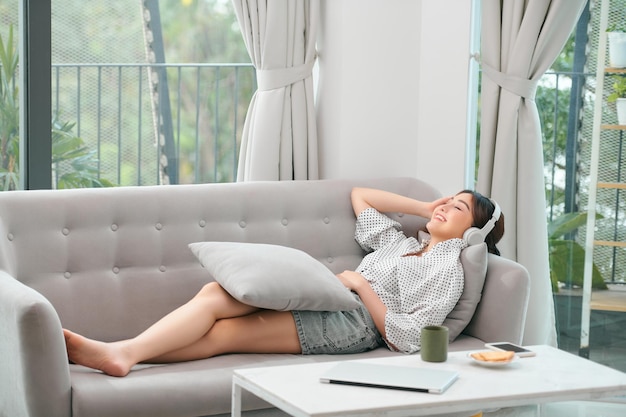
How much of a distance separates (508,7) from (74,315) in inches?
81.3

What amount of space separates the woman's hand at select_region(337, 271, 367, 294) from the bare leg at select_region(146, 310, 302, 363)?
0.94 ft

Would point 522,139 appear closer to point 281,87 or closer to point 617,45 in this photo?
point 617,45

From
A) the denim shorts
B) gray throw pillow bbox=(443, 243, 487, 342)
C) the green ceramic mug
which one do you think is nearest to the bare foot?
the denim shorts

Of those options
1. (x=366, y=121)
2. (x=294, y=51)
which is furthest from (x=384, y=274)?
(x=294, y=51)

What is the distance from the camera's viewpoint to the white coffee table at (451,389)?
198 centimetres

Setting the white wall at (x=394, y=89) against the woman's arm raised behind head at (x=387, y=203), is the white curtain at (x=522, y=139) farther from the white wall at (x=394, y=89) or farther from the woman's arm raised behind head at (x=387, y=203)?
the woman's arm raised behind head at (x=387, y=203)

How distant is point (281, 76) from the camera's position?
379 cm

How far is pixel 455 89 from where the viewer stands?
3850 millimetres

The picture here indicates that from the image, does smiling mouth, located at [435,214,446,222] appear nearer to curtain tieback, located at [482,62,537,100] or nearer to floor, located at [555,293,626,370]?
curtain tieback, located at [482,62,537,100]

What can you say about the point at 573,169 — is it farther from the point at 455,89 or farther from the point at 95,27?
→ the point at 95,27

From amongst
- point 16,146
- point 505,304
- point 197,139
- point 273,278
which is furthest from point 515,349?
point 16,146

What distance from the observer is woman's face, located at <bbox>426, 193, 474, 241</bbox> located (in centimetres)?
319

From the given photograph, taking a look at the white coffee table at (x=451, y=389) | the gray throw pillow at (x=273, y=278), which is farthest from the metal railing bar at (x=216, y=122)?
the white coffee table at (x=451, y=389)

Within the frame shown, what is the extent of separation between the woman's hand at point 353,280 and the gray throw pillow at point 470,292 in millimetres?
312
